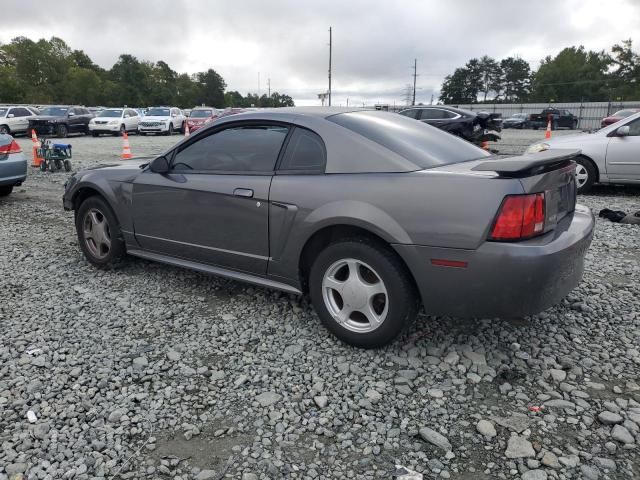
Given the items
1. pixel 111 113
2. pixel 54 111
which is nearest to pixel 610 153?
pixel 111 113

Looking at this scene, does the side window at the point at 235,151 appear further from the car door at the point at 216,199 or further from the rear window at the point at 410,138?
the rear window at the point at 410,138

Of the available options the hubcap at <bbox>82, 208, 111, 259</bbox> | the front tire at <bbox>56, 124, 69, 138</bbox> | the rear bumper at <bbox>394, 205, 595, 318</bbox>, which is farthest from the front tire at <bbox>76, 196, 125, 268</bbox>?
the front tire at <bbox>56, 124, 69, 138</bbox>

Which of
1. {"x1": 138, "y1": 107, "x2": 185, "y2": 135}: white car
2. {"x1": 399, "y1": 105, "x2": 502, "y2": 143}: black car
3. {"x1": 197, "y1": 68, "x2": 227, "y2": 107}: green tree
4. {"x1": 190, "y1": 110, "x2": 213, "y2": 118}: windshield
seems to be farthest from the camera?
{"x1": 197, "y1": 68, "x2": 227, "y2": 107}: green tree

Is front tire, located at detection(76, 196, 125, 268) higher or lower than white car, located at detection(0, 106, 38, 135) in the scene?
lower

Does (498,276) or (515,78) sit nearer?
(498,276)

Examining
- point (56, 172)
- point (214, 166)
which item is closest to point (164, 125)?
point (56, 172)

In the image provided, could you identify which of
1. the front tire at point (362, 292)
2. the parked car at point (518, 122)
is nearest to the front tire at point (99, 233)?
the front tire at point (362, 292)

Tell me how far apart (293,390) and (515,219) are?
150cm

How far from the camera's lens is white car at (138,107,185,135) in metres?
27.8

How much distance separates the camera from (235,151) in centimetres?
380

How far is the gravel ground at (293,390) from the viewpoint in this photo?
2.28 meters

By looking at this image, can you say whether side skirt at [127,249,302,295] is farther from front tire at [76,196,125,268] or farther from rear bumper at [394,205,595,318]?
rear bumper at [394,205,595,318]

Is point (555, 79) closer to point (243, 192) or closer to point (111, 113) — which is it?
point (111, 113)

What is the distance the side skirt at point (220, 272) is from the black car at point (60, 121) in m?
23.7
